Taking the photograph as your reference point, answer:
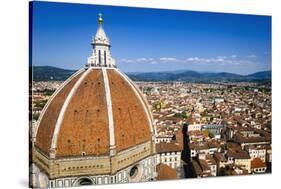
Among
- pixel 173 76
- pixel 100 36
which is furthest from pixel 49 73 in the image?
pixel 173 76

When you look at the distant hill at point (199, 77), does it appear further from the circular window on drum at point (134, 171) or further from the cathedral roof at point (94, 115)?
the circular window on drum at point (134, 171)

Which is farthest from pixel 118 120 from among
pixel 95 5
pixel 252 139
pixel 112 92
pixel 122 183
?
→ pixel 252 139

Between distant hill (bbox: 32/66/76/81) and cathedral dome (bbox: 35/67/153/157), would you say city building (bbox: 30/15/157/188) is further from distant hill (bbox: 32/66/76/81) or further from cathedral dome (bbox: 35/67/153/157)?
distant hill (bbox: 32/66/76/81)

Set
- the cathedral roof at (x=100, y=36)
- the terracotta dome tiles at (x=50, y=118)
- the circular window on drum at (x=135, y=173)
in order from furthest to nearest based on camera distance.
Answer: the circular window on drum at (x=135, y=173) < the cathedral roof at (x=100, y=36) < the terracotta dome tiles at (x=50, y=118)

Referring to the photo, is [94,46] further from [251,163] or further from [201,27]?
[251,163]

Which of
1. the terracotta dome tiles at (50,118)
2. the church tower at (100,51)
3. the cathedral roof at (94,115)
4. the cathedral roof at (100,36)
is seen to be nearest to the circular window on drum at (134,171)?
the cathedral roof at (94,115)

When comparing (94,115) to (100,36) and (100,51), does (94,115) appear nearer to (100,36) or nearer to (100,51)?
(100,51)

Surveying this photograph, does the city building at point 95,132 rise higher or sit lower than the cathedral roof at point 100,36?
lower
